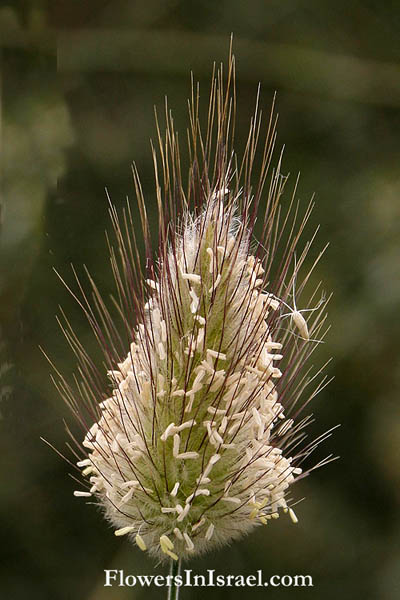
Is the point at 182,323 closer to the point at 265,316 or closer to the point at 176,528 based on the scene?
the point at 265,316

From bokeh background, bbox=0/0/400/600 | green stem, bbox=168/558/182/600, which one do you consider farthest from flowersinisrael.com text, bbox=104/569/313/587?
green stem, bbox=168/558/182/600

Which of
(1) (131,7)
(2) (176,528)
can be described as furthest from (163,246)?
(1) (131,7)

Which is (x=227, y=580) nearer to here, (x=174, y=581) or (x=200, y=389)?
(x=174, y=581)

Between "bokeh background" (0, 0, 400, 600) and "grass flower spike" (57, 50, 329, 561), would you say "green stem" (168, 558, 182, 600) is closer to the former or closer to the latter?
"grass flower spike" (57, 50, 329, 561)

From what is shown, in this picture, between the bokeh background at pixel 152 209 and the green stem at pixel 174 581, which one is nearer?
the green stem at pixel 174 581

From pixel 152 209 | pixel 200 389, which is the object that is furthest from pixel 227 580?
pixel 200 389

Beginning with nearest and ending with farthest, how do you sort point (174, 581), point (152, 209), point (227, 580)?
point (174, 581)
point (227, 580)
point (152, 209)

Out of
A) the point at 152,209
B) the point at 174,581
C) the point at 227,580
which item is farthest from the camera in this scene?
the point at 152,209

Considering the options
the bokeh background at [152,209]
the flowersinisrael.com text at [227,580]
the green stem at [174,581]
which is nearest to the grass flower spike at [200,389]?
the green stem at [174,581]

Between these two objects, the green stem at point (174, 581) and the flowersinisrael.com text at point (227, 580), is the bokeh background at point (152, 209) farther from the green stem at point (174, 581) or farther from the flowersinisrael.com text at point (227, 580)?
the green stem at point (174, 581)
